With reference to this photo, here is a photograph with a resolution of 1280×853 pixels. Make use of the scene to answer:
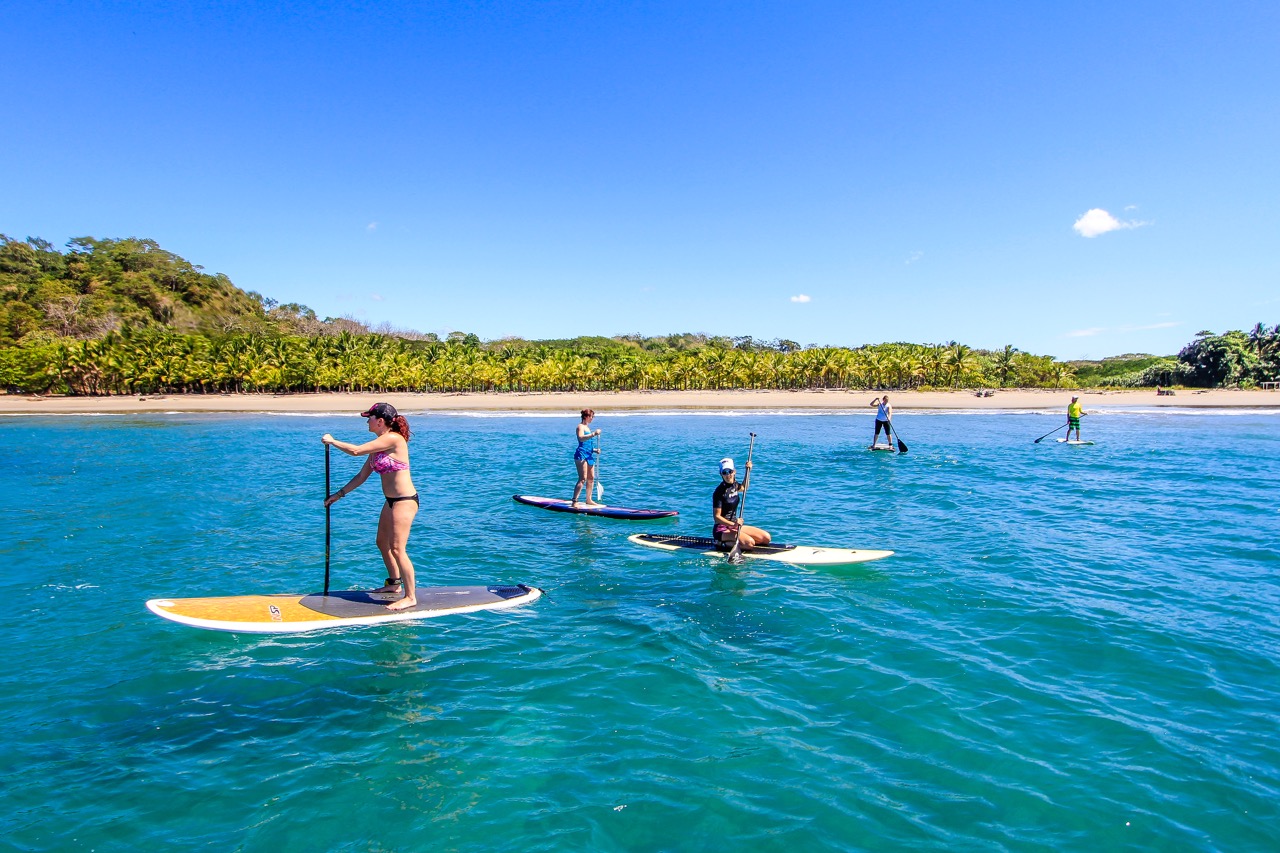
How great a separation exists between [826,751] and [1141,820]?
7.50ft

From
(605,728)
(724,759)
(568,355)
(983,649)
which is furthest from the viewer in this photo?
(568,355)

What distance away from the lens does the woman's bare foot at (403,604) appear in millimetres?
8742

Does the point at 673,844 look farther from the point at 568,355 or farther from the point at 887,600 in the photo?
the point at 568,355

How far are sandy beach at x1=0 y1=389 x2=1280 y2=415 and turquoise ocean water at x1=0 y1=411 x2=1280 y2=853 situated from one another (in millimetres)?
39112

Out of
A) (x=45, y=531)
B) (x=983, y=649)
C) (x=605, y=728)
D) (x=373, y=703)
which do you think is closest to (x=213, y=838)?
(x=373, y=703)

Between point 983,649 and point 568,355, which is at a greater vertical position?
point 568,355

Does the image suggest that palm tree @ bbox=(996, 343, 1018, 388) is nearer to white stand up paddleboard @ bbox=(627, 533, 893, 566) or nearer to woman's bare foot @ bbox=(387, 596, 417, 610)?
white stand up paddleboard @ bbox=(627, 533, 893, 566)

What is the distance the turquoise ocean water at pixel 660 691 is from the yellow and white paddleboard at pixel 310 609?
205mm

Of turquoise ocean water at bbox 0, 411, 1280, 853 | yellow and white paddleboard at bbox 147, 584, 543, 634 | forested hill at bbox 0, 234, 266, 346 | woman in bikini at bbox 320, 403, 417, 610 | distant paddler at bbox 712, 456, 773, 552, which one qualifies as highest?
forested hill at bbox 0, 234, 266, 346

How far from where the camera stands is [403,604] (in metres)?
8.77

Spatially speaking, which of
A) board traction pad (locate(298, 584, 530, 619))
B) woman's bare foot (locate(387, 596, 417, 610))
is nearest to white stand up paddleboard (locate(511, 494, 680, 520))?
board traction pad (locate(298, 584, 530, 619))

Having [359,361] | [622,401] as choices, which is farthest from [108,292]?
[622,401]

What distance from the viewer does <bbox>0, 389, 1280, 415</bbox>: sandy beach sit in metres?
51.9

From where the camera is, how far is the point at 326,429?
136 feet
